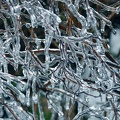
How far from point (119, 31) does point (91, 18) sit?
4.15m

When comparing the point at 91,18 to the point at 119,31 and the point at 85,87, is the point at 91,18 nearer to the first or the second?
the point at 85,87

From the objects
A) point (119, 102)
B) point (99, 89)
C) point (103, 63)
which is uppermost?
point (103, 63)

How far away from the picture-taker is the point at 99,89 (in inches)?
102

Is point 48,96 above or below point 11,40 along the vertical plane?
below

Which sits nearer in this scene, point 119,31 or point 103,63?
point 103,63

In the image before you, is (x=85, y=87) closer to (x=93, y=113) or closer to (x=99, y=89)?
(x=99, y=89)

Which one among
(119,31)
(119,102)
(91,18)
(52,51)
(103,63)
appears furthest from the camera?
(119,31)

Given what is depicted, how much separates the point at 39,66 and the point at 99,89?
37 cm

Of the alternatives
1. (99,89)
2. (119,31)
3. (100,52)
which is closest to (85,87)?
(99,89)

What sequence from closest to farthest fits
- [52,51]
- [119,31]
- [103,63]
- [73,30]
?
[103,63] < [73,30] < [52,51] < [119,31]

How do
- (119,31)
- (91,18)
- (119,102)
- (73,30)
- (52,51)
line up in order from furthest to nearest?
(119,31) → (119,102) → (52,51) → (73,30) → (91,18)

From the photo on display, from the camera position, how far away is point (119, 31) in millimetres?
6277

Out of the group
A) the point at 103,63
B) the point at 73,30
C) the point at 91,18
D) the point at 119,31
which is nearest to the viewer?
the point at 91,18

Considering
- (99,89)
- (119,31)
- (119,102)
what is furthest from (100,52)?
(119,31)
